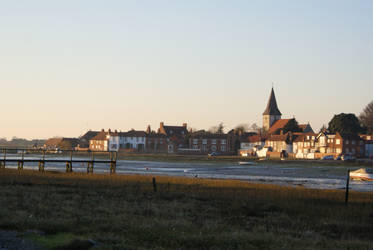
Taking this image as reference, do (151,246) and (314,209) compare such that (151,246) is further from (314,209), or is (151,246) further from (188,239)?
(314,209)

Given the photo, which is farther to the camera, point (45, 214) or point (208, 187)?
point (208, 187)

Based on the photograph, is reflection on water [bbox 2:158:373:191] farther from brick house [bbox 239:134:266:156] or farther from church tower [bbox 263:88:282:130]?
church tower [bbox 263:88:282:130]

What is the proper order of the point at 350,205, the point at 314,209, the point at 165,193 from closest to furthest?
the point at 314,209 → the point at 350,205 → the point at 165,193

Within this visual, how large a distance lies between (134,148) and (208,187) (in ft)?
428

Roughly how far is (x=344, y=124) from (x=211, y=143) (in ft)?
126

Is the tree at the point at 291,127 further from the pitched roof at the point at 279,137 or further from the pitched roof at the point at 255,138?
the pitched roof at the point at 279,137

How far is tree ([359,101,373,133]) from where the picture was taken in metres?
152

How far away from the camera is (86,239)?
49.6 ft

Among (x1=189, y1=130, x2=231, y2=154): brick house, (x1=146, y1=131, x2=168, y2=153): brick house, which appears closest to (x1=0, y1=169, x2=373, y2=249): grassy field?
(x1=189, y1=130, x2=231, y2=154): brick house

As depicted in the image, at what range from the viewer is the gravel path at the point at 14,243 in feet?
45.4

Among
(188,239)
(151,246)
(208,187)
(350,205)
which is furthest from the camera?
(208,187)

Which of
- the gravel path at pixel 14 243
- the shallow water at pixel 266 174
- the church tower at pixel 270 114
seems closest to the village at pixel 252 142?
the church tower at pixel 270 114

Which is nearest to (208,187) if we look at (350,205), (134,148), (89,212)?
(350,205)

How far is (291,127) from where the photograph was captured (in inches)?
6270
